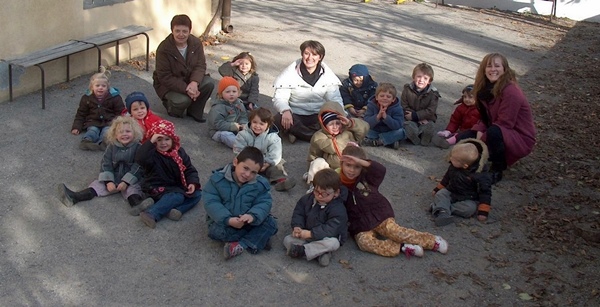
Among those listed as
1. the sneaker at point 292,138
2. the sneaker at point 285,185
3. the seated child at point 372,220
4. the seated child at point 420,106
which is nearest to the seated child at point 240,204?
the seated child at point 372,220

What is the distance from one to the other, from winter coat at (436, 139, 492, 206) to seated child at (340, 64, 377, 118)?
8.26ft

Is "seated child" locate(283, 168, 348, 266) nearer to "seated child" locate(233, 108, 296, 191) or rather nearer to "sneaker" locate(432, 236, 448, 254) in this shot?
"sneaker" locate(432, 236, 448, 254)

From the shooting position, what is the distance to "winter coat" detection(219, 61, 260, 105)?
9.30 meters

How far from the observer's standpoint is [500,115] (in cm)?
830

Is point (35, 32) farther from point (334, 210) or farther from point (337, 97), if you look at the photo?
point (334, 210)

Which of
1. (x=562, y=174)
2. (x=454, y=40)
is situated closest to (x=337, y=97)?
(x=562, y=174)

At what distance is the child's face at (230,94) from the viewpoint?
8594 millimetres

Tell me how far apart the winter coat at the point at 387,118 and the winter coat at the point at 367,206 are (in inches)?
90.9

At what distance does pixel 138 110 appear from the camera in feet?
25.8

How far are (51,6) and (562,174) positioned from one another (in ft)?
22.8

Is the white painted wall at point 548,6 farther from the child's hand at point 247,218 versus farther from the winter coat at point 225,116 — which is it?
the child's hand at point 247,218

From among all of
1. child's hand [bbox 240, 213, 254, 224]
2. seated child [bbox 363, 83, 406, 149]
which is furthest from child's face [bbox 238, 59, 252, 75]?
child's hand [bbox 240, 213, 254, 224]

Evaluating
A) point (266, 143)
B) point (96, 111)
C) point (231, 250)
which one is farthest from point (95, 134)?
point (231, 250)

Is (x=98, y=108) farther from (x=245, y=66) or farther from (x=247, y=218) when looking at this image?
(x=247, y=218)
